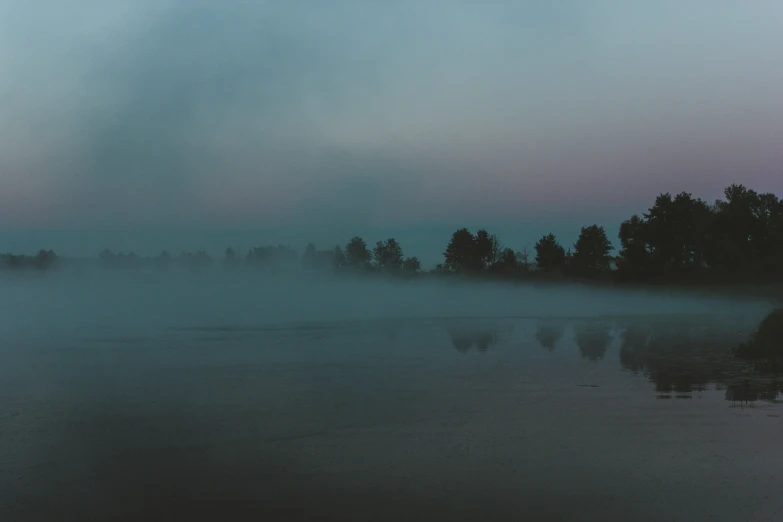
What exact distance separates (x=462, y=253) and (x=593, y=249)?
744 inches

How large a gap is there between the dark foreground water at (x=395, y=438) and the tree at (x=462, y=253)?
7068 centimetres

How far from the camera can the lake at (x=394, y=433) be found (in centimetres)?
913

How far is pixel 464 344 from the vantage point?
27.1 meters

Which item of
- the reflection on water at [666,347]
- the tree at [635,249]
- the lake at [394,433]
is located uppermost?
the tree at [635,249]

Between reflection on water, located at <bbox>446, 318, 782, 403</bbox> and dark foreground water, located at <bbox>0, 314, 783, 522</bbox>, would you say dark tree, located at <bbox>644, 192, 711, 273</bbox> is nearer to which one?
reflection on water, located at <bbox>446, 318, 782, 403</bbox>

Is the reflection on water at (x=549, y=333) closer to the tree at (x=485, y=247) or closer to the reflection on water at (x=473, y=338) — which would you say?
the reflection on water at (x=473, y=338)

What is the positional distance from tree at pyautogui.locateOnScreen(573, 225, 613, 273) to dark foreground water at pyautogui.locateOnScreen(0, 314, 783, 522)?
60403mm

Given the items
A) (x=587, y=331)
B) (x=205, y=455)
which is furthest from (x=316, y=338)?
(x=205, y=455)

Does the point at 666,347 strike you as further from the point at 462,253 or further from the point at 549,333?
the point at 462,253

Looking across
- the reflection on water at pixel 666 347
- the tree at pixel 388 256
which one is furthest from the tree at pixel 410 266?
the reflection on water at pixel 666 347

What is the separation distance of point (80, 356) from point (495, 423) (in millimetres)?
17792

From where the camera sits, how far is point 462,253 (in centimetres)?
9594

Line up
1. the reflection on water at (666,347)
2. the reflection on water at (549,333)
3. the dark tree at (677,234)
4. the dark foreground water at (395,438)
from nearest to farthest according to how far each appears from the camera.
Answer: the dark foreground water at (395,438) → the reflection on water at (666,347) → the reflection on water at (549,333) → the dark tree at (677,234)

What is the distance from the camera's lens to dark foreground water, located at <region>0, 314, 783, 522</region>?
9.09 meters
